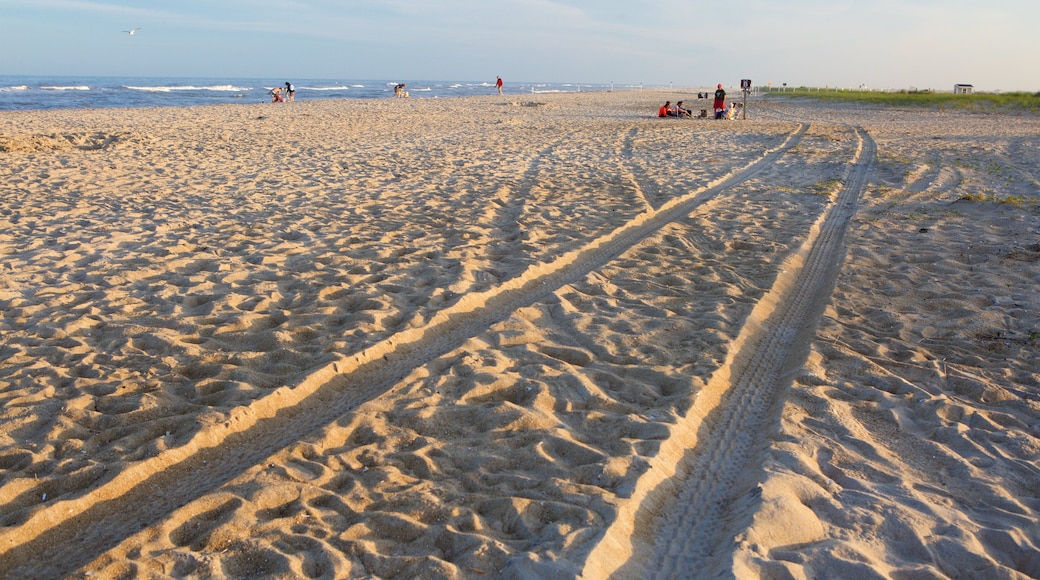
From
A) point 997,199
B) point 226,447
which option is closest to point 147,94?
point 997,199

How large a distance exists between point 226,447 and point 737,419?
2691 millimetres

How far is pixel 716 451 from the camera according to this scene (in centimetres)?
342

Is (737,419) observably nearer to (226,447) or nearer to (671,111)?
(226,447)

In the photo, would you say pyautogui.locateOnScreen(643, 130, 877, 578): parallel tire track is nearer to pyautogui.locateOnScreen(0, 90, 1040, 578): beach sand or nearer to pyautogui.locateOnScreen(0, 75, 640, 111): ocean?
pyautogui.locateOnScreen(0, 90, 1040, 578): beach sand

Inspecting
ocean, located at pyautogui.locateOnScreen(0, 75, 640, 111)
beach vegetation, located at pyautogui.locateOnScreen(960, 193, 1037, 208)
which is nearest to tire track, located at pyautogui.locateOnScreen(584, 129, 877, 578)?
beach vegetation, located at pyautogui.locateOnScreen(960, 193, 1037, 208)

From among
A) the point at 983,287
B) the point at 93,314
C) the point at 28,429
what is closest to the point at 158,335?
the point at 93,314

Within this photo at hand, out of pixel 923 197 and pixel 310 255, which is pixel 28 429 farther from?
pixel 923 197

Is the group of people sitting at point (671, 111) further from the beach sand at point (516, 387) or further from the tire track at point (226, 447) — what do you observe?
the tire track at point (226, 447)

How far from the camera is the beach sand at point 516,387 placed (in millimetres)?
2709

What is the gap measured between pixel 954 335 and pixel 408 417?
3861 millimetres

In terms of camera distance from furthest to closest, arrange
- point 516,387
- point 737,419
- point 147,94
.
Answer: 1. point 147,94
2. point 516,387
3. point 737,419

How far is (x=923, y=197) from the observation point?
943 centimetres

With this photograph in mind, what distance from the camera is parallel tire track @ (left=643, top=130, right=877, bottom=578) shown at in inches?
107

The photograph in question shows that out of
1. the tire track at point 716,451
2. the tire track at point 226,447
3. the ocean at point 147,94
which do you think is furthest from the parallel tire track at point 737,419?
the ocean at point 147,94
